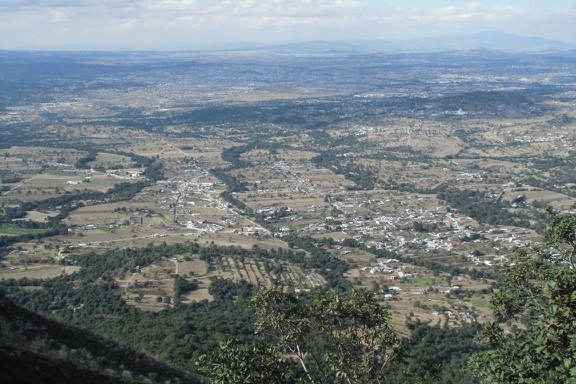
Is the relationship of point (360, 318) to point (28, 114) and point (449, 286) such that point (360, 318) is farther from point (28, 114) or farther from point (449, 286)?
point (28, 114)

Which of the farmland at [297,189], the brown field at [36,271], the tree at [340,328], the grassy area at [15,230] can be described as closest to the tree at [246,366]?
the tree at [340,328]

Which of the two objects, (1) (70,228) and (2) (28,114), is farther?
(2) (28,114)

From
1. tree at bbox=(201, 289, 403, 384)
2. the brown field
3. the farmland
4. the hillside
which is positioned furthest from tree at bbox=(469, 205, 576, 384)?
the brown field

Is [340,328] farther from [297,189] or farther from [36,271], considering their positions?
[297,189]

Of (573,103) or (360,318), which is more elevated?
(360,318)

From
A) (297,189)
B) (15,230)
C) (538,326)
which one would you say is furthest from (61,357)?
(297,189)

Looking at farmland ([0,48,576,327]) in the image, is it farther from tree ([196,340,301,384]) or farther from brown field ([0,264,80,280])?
tree ([196,340,301,384])

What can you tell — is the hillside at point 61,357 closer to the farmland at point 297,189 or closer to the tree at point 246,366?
the tree at point 246,366

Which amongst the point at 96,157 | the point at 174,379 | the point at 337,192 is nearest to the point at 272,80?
the point at 96,157
